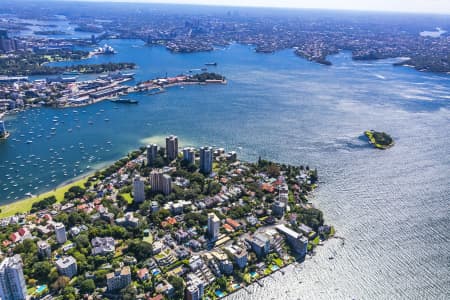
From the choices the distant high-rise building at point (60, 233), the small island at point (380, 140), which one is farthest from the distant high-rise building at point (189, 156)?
the small island at point (380, 140)

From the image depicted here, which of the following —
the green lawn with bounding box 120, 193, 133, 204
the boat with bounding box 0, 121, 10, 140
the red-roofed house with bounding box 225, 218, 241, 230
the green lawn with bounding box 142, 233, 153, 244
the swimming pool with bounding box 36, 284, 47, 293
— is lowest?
the swimming pool with bounding box 36, 284, 47, 293

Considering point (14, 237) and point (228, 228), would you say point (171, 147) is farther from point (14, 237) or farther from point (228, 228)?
point (14, 237)

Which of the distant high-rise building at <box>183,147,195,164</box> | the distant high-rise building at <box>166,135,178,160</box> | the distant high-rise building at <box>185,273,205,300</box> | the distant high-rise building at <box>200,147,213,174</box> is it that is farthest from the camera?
the distant high-rise building at <box>166,135,178,160</box>

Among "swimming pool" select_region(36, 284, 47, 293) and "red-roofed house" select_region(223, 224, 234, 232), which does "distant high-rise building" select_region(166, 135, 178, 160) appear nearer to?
"red-roofed house" select_region(223, 224, 234, 232)

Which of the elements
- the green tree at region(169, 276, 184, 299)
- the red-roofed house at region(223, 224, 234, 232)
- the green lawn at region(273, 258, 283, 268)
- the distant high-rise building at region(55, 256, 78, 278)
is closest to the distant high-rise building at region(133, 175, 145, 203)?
the red-roofed house at region(223, 224, 234, 232)

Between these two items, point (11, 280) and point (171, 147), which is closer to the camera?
point (11, 280)

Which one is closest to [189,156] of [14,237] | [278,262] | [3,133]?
[278,262]
